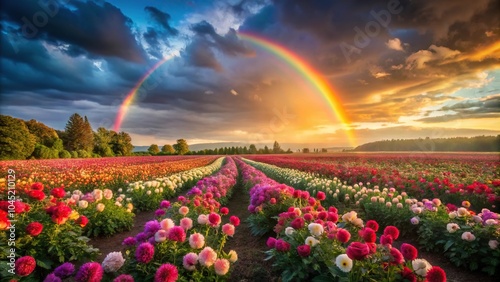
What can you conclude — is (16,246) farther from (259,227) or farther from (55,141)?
(55,141)

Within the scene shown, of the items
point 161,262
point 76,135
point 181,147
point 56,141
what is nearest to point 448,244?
point 161,262

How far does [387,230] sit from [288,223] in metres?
1.67

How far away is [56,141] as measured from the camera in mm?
52188

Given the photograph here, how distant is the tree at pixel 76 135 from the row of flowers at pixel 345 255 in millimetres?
74070

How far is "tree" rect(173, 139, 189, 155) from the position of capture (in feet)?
298

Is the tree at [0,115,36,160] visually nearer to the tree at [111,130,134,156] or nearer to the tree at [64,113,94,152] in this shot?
the tree at [64,113,94,152]

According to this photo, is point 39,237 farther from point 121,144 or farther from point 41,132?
point 121,144

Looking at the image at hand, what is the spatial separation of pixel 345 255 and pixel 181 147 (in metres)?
92.8

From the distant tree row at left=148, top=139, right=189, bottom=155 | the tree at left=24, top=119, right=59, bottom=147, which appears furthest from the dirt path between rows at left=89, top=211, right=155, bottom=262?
the distant tree row at left=148, top=139, right=189, bottom=155

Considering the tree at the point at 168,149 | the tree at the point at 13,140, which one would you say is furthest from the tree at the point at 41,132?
the tree at the point at 168,149

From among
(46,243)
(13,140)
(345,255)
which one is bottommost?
(46,243)

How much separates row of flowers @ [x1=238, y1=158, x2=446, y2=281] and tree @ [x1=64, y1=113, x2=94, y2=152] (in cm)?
7407

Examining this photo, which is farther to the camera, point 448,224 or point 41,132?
point 41,132

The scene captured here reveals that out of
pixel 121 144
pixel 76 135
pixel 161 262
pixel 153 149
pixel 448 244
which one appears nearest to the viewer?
pixel 161 262
